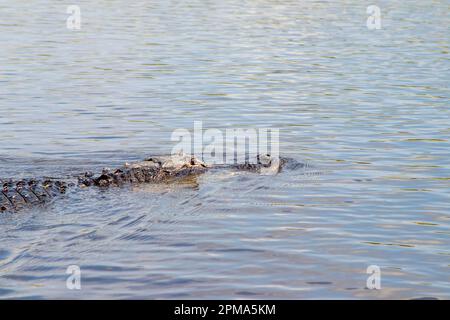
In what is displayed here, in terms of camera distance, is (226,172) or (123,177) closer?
(123,177)

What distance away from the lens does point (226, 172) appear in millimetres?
11836

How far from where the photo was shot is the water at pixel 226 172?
7977mm

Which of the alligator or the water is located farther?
the alligator

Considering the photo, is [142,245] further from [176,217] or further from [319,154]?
[319,154]

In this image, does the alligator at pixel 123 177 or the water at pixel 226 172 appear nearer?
the water at pixel 226 172

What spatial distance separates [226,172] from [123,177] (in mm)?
1518

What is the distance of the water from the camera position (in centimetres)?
798

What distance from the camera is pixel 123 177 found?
10.9 m

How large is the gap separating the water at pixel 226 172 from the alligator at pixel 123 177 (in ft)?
0.74

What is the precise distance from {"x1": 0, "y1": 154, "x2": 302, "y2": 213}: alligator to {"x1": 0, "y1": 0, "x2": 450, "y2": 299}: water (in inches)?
8.9

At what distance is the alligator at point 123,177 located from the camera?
9711 mm

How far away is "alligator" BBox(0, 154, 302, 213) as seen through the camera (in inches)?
382

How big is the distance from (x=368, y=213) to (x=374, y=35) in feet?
54.9
